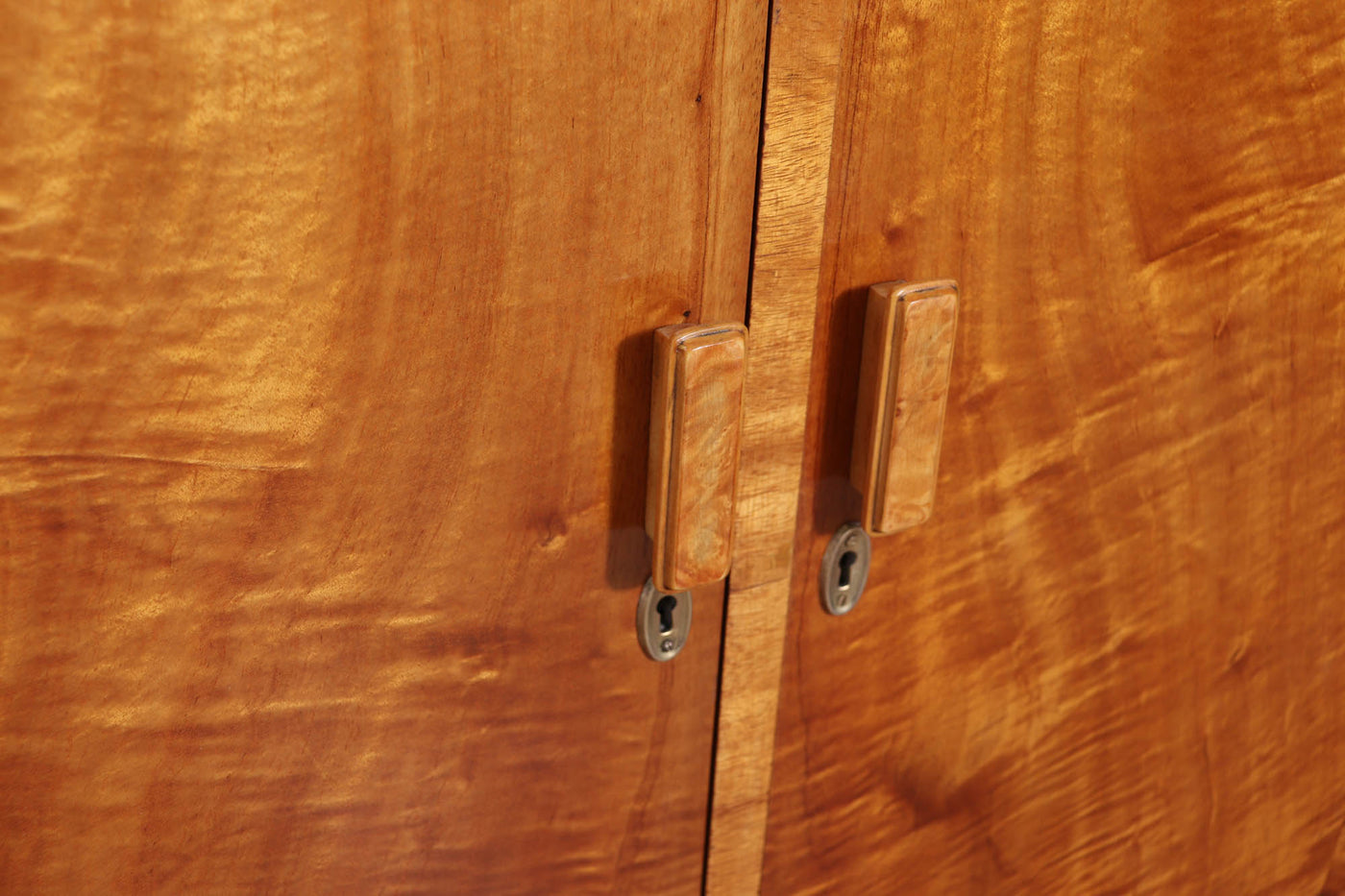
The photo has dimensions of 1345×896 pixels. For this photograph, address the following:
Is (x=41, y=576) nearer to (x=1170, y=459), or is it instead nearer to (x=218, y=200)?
(x=218, y=200)

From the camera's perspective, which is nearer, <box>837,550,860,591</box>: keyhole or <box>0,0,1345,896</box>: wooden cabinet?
<box>0,0,1345,896</box>: wooden cabinet

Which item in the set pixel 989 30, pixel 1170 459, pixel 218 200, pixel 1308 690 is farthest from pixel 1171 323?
pixel 218 200

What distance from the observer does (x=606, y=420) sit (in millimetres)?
482

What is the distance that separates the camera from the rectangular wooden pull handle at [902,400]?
51cm

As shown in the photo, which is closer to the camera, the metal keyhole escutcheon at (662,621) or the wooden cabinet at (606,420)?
the wooden cabinet at (606,420)

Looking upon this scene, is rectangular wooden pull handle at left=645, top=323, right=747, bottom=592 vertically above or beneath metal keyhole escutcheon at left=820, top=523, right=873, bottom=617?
above

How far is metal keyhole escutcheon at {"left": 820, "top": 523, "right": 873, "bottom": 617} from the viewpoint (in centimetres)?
56

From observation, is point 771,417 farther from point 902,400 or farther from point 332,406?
point 332,406

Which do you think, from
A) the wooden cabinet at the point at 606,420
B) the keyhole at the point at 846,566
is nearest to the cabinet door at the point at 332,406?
the wooden cabinet at the point at 606,420

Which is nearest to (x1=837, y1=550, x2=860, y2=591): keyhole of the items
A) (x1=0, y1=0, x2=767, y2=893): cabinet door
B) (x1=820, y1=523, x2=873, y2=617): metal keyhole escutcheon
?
(x1=820, y1=523, x2=873, y2=617): metal keyhole escutcheon

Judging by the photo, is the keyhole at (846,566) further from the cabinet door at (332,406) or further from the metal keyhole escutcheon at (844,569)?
the cabinet door at (332,406)

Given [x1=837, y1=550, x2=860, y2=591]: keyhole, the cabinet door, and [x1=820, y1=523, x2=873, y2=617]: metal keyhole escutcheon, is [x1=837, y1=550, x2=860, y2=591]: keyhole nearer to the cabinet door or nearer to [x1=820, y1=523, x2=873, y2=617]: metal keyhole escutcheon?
[x1=820, y1=523, x2=873, y2=617]: metal keyhole escutcheon

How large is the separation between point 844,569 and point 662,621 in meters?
0.09

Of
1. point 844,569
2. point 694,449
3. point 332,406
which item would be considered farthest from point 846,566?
point 332,406
